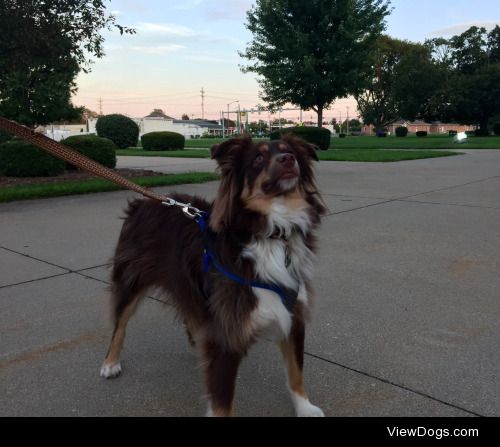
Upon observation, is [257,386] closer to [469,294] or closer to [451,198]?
[469,294]

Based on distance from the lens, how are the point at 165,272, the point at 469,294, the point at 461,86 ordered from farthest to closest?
Answer: the point at 461,86
the point at 469,294
the point at 165,272

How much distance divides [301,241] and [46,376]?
198 centimetres

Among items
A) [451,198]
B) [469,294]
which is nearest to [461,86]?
[451,198]

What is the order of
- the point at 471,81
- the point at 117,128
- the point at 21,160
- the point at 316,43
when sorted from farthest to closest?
the point at 471,81 < the point at 117,128 < the point at 316,43 < the point at 21,160

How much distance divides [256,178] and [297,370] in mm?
1180

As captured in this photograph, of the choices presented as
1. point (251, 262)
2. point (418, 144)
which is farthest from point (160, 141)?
point (251, 262)

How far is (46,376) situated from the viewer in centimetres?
323

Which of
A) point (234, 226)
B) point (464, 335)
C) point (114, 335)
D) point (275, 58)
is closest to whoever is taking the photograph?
point (234, 226)

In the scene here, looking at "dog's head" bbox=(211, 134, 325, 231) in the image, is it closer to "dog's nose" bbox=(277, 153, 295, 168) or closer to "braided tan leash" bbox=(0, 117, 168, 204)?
"dog's nose" bbox=(277, 153, 295, 168)

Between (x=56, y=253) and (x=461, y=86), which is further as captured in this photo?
(x=461, y=86)

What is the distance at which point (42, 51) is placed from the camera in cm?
1152

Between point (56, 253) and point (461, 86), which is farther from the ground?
point (461, 86)

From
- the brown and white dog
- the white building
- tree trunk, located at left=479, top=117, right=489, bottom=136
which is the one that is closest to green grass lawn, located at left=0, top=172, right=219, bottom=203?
the brown and white dog

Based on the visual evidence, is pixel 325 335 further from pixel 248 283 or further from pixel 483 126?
pixel 483 126
